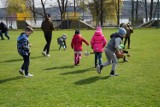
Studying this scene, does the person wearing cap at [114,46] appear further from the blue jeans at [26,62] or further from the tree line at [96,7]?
the tree line at [96,7]

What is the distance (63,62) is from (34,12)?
57297 mm

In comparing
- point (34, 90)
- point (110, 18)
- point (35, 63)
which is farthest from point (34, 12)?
point (34, 90)

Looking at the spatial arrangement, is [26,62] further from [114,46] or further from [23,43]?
[114,46]

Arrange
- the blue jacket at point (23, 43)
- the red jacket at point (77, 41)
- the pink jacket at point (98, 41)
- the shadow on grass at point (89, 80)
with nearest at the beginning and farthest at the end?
the shadow on grass at point (89, 80) → the blue jacket at point (23, 43) → the pink jacket at point (98, 41) → the red jacket at point (77, 41)

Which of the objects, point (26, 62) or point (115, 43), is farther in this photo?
point (26, 62)

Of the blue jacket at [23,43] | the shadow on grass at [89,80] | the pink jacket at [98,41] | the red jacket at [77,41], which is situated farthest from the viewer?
the red jacket at [77,41]

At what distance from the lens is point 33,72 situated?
Result: 11258 mm

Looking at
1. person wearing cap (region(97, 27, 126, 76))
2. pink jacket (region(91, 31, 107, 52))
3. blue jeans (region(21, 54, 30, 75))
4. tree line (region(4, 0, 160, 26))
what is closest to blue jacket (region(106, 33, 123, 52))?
person wearing cap (region(97, 27, 126, 76))

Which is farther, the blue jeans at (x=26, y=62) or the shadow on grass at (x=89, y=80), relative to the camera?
the blue jeans at (x=26, y=62)

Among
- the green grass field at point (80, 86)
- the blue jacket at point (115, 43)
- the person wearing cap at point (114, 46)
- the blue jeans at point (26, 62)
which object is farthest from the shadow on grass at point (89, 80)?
the blue jeans at point (26, 62)

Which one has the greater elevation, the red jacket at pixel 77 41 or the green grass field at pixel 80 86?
the red jacket at pixel 77 41

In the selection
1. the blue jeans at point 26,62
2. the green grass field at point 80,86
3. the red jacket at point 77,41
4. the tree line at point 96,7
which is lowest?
the green grass field at point 80,86

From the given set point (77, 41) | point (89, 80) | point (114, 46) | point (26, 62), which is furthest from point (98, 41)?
point (26, 62)

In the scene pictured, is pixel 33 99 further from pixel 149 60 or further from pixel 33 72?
pixel 149 60
